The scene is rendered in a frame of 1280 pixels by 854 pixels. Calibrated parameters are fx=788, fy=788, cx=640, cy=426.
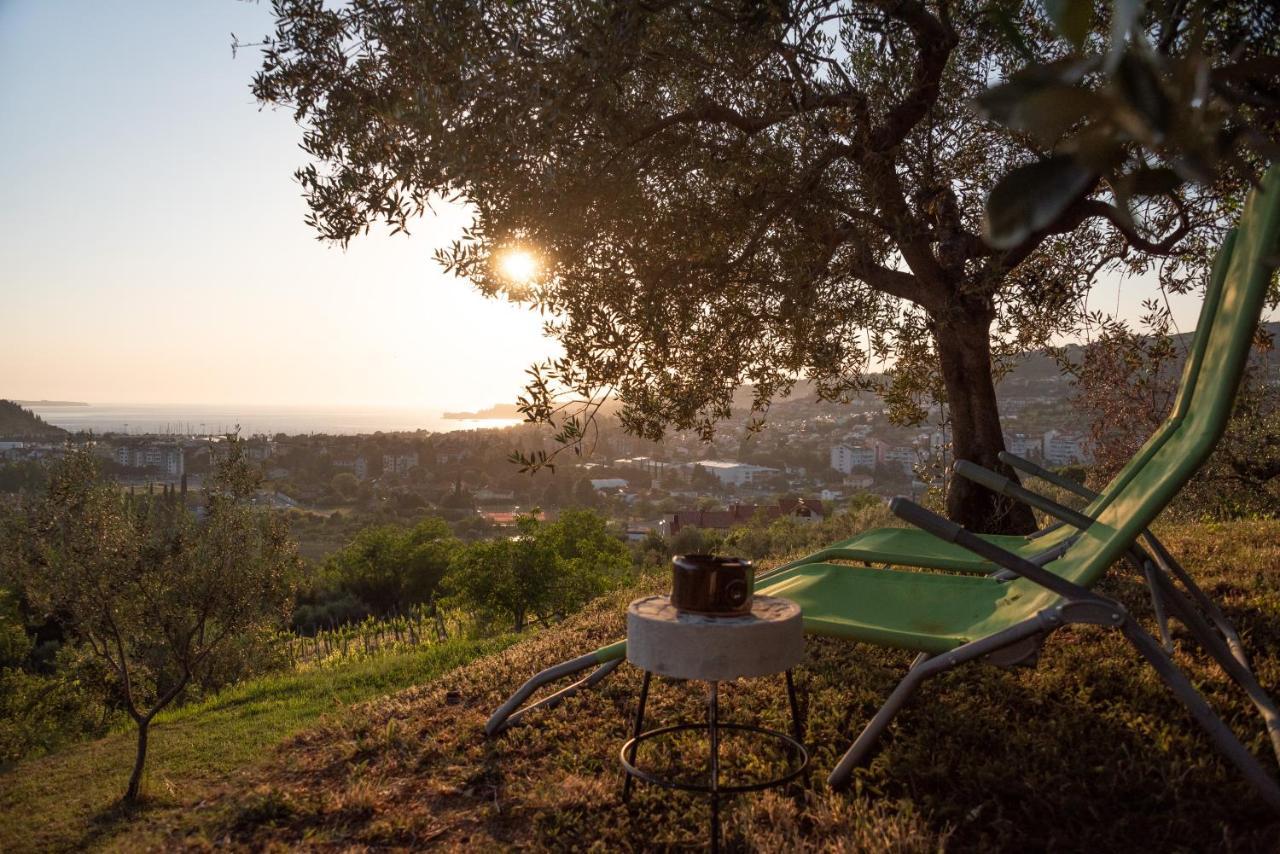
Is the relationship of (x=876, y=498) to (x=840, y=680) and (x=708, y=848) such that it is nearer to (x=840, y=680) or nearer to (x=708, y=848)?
(x=840, y=680)

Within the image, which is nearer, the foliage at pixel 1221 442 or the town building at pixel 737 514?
the foliage at pixel 1221 442

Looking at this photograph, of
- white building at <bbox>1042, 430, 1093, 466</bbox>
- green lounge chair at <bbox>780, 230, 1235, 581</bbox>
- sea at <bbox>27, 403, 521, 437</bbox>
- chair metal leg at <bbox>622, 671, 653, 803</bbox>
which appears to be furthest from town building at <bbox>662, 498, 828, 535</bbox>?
chair metal leg at <bbox>622, 671, 653, 803</bbox>

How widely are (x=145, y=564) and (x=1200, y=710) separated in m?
9.57

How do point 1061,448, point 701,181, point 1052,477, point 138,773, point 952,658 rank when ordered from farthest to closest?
point 1061,448 → point 138,773 → point 701,181 → point 1052,477 → point 952,658

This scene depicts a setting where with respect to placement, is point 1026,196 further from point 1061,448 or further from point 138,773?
point 1061,448

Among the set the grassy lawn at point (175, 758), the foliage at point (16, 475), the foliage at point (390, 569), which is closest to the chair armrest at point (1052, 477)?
the grassy lawn at point (175, 758)

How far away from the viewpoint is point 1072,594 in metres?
2.37

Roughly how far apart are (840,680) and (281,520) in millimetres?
7937

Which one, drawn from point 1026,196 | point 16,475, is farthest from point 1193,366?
point 16,475

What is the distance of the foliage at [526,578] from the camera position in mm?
16172

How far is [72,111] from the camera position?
1327 centimetres

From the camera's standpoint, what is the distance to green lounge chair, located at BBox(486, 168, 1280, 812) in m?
2.32

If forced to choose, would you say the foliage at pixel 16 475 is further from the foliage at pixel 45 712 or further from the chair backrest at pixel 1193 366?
the chair backrest at pixel 1193 366

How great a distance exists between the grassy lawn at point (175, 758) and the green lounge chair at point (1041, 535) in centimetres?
364
